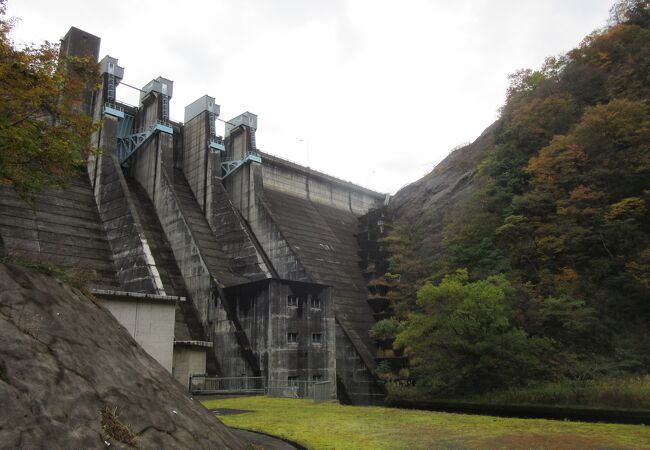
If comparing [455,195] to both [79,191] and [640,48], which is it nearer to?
[640,48]

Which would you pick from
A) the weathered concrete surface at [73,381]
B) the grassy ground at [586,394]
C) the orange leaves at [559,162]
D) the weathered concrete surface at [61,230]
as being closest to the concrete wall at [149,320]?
the weathered concrete surface at [61,230]

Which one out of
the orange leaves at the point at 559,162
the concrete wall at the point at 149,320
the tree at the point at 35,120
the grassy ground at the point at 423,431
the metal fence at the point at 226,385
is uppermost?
the orange leaves at the point at 559,162

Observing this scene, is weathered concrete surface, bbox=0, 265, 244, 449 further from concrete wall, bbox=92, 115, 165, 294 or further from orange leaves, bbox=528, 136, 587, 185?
orange leaves, bbox=528, 136, 587, 185

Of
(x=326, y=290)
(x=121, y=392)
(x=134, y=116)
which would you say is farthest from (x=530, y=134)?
(x=121, y=392)

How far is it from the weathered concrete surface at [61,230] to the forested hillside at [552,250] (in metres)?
16.8

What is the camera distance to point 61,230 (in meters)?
26.7

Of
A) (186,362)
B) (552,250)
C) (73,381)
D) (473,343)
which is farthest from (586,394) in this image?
(73,381)

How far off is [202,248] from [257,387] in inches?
405

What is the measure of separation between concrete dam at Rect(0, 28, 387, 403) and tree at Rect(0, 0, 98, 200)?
6364 millimetres

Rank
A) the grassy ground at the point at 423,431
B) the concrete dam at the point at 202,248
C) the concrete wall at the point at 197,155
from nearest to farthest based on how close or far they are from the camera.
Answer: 1. the grassy ground at the point at 423,431
2. the concrete dam at the point at 202,248
3. the concrete wall at the point at 197,155

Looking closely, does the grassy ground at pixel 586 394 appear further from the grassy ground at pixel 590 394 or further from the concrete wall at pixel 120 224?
the concrete wall at pixel 120 224

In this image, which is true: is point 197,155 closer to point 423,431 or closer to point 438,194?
point 438,194

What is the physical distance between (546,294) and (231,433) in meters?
21.7

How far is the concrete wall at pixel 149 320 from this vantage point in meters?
17.3
